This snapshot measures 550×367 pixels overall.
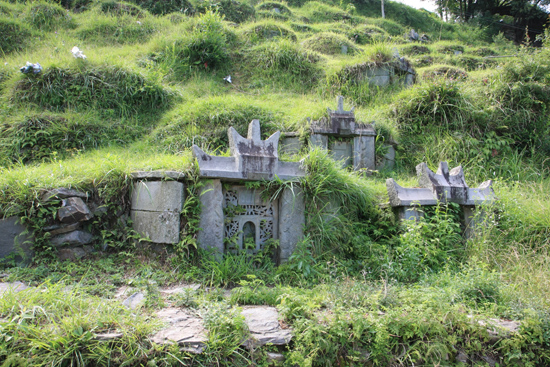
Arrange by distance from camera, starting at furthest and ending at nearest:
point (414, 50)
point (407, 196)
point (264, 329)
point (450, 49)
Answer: point (450, 49), point (414, 50), point (407, 196), point (264, 329)

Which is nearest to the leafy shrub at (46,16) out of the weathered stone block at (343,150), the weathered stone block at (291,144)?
the weathered stone block at (291,144)

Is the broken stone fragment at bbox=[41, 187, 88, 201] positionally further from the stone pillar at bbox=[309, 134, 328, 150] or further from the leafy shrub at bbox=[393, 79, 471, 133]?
the leafy shrub at bbox=[393, 79, 471, 133]

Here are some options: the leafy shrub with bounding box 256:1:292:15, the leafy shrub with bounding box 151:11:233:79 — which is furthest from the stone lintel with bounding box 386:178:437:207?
the leafy shrub with bounding box 256:1:292:15

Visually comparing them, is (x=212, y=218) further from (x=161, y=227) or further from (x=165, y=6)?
(x=165, y=6)

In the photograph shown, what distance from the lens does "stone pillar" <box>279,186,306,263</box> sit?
428 centimetres

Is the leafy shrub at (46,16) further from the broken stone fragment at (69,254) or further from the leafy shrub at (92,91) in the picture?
the broken stone fragment at (69,254)

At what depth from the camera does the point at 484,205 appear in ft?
15.2

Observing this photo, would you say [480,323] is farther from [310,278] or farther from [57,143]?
[57,143]

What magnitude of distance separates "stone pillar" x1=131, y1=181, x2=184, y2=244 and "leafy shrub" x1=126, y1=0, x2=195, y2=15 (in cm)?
968

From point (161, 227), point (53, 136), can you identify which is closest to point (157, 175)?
point (161, 227)

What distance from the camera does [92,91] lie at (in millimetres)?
6844

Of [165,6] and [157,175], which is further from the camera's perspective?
[165,6]

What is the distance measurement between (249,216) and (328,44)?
25.7ft

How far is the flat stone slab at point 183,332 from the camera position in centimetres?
262
